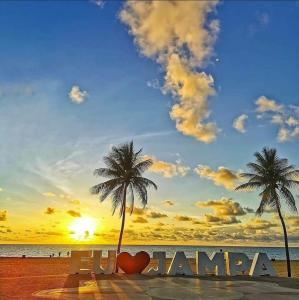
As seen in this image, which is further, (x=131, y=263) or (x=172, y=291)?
(x=131, y=263)

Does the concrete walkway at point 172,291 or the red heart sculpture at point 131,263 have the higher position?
the red heart sculpture at point 131,263

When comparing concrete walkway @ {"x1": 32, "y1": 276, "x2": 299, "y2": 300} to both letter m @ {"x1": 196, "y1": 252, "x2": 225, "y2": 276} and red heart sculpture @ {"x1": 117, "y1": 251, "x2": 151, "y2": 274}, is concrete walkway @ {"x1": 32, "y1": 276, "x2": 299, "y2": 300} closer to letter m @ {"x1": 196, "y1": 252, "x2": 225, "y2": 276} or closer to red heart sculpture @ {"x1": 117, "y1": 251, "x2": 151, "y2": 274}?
letter m @ {"x1": 196, "y1": 252, "x2": 225, "y2": 276}

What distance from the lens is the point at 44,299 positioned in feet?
55.1

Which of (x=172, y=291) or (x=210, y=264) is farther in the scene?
(x=210, y=264)

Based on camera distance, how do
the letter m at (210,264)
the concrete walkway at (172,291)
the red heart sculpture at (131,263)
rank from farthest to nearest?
the red heart sculpture at (131,263) → the letter m at (210,264) → the concrete walkway at (172,291)

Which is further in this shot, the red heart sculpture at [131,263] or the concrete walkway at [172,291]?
the red heart sculpture at [131,263]

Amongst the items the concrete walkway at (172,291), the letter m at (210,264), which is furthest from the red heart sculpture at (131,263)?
the concrete walkway at (172,291)

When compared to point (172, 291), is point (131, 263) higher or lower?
higher

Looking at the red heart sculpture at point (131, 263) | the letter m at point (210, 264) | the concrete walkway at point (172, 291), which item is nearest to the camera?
the concrete walkway at point (172, 291)

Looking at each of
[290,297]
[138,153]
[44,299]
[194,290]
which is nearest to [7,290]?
[44,299]

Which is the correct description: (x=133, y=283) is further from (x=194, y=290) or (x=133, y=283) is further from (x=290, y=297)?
(x=290, y=297)

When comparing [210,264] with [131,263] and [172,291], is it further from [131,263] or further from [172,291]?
[172,291]

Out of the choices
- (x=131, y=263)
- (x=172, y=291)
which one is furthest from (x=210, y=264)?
(x=172, y=291)

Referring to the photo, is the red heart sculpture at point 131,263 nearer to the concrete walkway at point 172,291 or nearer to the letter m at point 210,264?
the letter m at point 210,264
